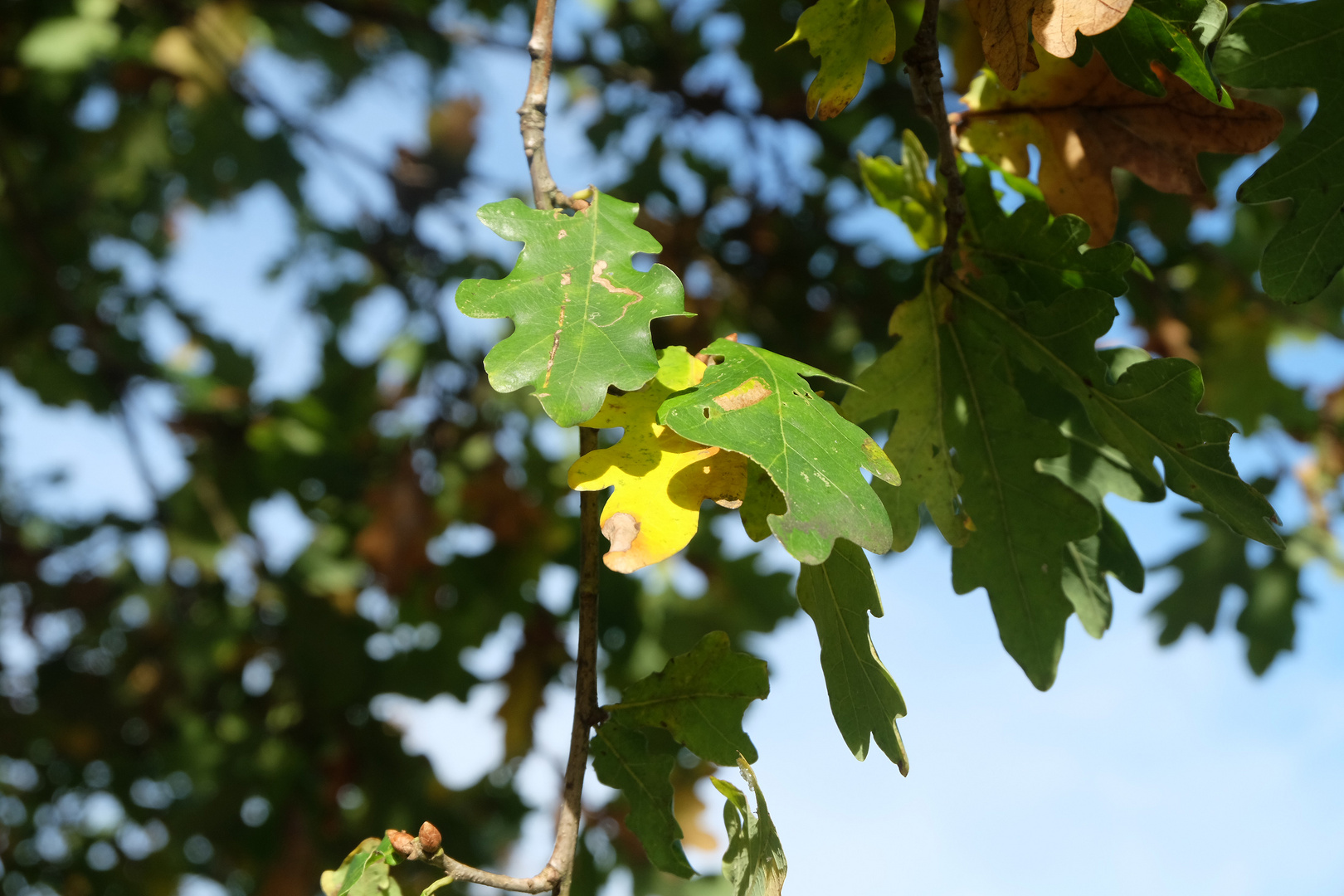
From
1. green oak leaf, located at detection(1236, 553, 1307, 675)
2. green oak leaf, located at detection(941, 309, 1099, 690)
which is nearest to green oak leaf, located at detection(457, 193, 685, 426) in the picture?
green oak leaf, located at detection(941, 309, 1099, 690)

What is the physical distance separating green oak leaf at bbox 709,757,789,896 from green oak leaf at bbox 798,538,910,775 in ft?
0.34

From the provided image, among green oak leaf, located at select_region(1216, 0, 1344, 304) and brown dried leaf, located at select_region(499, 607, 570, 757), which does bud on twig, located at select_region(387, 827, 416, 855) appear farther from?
brown dried leaf, located at select_region(499, 607, 570, 757)

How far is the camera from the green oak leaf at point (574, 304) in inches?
29.7

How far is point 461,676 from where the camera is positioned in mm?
2756

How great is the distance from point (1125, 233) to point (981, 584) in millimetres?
1576

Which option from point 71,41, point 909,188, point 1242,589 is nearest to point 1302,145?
point 909,188

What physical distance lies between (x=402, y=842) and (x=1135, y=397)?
0.78 meters

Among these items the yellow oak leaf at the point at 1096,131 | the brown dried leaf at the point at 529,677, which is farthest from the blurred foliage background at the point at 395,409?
the yellow oak leaf at the point at 1096,131

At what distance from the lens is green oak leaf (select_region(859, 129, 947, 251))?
106 cm

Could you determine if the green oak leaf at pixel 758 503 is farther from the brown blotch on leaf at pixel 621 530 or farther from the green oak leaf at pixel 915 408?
the green oak leaf at pixel 915 408

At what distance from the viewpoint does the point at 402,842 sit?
2.59 feet

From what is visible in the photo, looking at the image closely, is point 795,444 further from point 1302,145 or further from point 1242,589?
point 1242,589

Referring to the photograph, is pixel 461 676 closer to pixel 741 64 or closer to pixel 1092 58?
pixel 741 64

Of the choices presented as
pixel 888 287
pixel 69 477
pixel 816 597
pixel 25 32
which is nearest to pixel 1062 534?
pixel 816 597
